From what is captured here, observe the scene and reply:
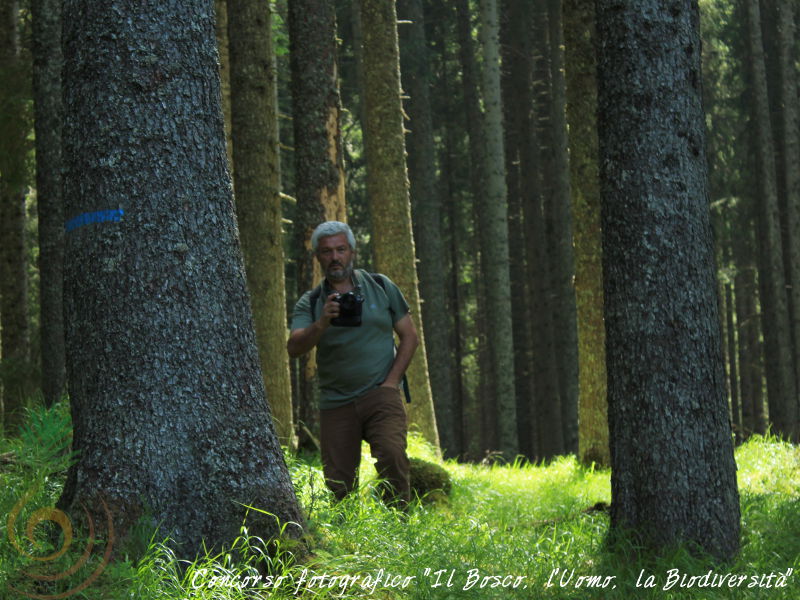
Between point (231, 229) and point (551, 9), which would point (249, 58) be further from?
point (551, 9)

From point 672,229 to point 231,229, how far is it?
8.16 feet

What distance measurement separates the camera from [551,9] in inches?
963

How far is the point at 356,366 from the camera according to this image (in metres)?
6.34

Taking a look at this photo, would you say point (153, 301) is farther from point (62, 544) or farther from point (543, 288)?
point (543, 288)

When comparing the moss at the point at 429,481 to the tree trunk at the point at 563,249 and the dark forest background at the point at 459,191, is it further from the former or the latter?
the tree trunk at the point at 563,249

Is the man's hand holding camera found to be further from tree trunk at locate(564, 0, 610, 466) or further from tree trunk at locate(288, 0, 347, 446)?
tree trunk at locate(564, 0, 610, 466)

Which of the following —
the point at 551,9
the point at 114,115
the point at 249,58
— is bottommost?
the point at 114,115

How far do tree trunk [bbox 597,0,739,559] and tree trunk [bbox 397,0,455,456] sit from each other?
48.0 feet

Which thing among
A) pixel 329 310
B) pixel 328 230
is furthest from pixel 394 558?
pixel 328 230

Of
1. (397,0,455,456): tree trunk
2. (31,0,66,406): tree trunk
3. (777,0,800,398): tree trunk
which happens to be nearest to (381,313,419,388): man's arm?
(31,0,66,406): tree trunk

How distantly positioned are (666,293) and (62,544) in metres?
3.42

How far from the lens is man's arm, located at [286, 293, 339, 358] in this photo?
19.5 feet

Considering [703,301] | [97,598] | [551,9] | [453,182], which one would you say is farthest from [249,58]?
[453,182]

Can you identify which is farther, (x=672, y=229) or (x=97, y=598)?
(x=672, y=229)
